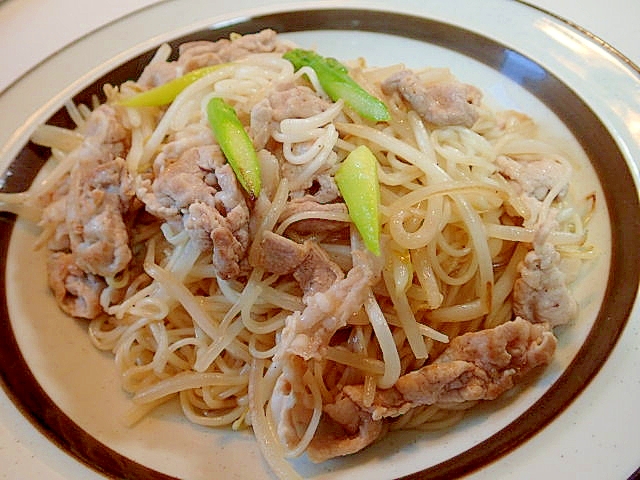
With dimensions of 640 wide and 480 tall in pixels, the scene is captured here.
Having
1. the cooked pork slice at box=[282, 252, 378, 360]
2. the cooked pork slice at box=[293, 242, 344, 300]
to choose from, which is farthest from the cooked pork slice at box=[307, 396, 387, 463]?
the cooked pork slice at box=[293, 242, 344, 300]

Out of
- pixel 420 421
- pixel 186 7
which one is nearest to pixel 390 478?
pixel 420 421

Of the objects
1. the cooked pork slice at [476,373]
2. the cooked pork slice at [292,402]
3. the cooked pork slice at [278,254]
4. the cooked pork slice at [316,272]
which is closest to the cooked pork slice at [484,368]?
the cooked pork slice at [476,373]

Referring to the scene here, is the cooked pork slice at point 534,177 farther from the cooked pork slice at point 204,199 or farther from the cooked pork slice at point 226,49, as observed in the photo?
the cooked pork slice at point 226,49

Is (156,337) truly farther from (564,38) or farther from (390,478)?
(564,38)

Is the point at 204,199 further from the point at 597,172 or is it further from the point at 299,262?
the point at 597,172

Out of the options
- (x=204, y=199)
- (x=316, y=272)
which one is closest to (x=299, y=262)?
(x=316, y=272)

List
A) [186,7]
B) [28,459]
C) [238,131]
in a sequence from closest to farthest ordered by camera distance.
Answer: [28,459], [238,131], [186,7]
